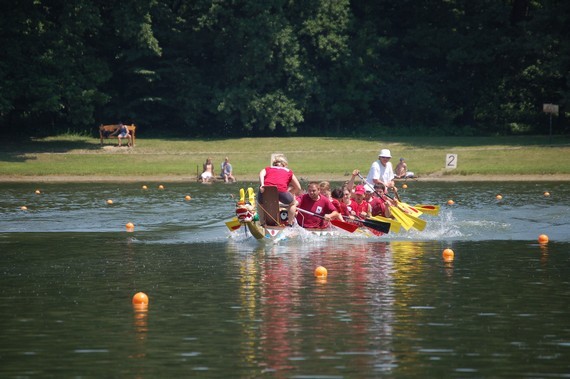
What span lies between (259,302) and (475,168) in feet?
103

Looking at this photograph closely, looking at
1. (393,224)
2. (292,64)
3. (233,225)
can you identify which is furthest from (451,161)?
(233,225)

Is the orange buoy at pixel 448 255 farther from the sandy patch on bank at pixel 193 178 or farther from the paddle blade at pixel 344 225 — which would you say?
the sandy patch on bank at pixel 193 178

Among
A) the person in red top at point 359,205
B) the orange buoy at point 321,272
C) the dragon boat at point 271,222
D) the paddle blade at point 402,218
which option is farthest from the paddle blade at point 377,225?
the orange buoy at point 321,272

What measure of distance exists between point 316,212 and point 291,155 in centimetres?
2660

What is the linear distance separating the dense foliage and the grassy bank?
8.81 feet

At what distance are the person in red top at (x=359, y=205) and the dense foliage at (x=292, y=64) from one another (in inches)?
1177

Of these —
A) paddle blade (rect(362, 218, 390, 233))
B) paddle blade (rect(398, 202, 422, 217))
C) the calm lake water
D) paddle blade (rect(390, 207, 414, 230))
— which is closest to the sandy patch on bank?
the calm lake water

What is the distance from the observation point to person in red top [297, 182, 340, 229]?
24.4 metres

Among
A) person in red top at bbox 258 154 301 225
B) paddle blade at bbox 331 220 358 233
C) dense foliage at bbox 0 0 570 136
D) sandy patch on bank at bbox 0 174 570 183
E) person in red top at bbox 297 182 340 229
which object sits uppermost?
dense foliage at bbox 0 0 570 136

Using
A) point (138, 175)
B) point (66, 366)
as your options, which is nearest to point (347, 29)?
point (138, 175)

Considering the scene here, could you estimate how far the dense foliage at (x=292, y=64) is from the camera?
181 ft

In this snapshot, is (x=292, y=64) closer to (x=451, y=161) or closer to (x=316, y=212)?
(x=451, y=161)

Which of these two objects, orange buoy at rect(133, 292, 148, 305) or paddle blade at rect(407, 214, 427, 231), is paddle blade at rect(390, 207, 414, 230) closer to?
paddle blade at rect(407, 214, 427, 231)

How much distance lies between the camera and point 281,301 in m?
16.0
